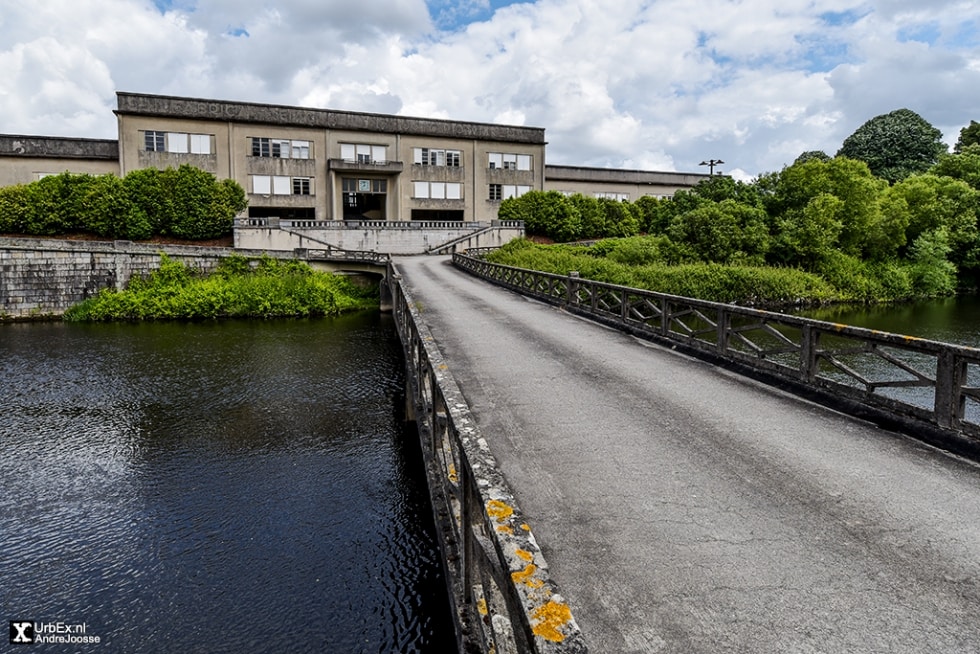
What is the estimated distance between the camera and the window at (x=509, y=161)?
61.8m

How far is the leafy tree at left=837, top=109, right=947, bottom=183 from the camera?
219ft

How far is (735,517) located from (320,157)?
2114 inches

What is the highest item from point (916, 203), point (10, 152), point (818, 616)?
point (10, 152)

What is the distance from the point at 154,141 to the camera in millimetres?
49031

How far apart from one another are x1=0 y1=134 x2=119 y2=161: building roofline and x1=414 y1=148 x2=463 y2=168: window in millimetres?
24192

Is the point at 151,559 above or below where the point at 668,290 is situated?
below

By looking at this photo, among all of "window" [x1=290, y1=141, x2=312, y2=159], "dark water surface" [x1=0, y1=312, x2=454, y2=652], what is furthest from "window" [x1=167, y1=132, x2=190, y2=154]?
"dark water surface" [x1=0, y1=312, x2=454, y2=652]

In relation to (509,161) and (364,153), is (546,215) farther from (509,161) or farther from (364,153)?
(364,153)

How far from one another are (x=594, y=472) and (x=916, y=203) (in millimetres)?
51787

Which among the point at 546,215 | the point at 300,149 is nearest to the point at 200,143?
the point at 300,149

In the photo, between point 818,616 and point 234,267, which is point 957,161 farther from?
point 818,616

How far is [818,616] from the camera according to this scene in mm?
4191

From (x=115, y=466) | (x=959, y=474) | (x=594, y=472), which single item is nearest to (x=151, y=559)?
(x=115, y=466)

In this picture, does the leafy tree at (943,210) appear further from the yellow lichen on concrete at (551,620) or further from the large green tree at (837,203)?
the yellow lichen on concrete at (551,620)
